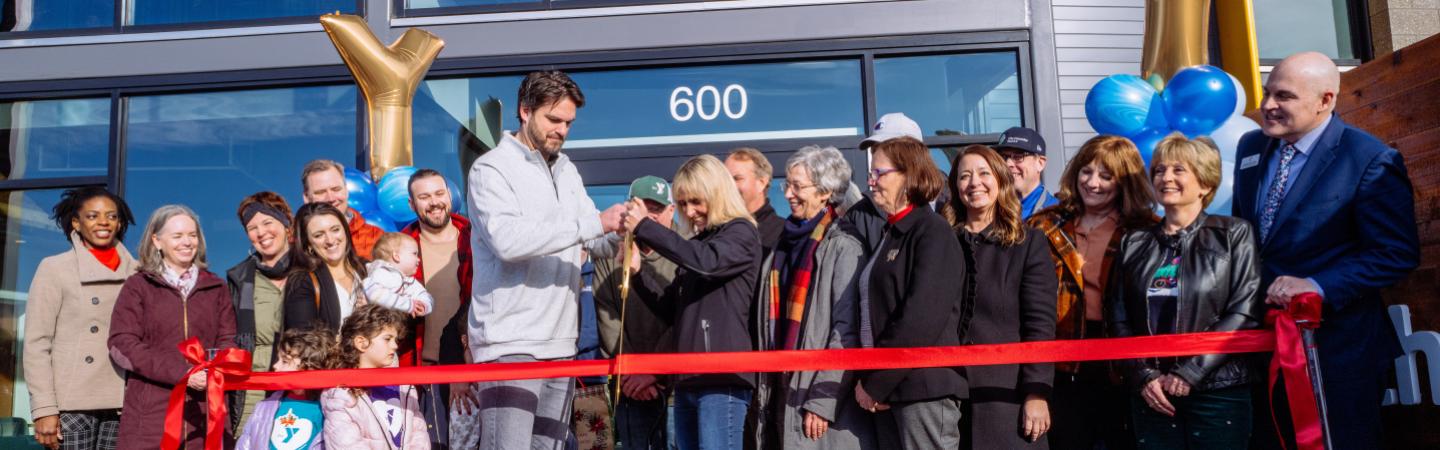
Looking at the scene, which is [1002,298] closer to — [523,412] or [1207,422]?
[1207,422]

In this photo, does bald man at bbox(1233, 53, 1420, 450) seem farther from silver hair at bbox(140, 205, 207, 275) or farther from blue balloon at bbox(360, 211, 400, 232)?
blue balloon at bbox(360, 211, 400, 232)

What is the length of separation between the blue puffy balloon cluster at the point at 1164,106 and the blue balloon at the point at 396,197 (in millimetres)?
3828

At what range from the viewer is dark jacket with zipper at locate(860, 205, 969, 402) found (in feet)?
12.4

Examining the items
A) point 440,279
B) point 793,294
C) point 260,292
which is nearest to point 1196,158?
point 793,294

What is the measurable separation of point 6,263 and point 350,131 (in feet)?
8.59

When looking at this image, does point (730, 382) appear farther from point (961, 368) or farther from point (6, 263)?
point (6, 263)

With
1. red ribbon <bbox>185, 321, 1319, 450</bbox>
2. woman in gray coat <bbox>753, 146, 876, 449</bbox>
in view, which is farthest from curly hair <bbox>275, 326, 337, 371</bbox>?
woman in gray coat <bbox>753, 146, 876, 449</bbox>

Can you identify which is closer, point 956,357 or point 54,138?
point 956,357

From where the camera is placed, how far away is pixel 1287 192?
13.0ft

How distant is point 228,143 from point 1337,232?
7381 mm

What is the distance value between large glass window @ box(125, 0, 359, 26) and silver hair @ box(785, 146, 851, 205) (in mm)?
5202

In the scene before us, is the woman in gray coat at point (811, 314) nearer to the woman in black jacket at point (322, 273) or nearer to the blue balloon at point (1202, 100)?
the woman in black jacket at point (322, 273)

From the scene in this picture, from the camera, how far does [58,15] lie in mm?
8773

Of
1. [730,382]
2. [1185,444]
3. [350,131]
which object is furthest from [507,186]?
[350,131]
